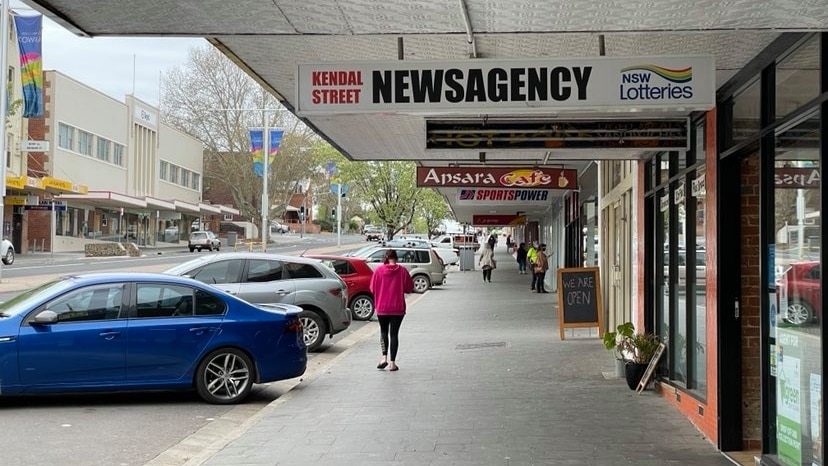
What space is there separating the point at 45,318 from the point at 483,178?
693 centimetres

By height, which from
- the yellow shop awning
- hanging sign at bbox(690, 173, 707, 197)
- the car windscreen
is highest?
the yellow shop awning

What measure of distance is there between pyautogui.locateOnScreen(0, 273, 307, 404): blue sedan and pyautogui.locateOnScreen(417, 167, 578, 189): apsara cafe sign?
4141mm

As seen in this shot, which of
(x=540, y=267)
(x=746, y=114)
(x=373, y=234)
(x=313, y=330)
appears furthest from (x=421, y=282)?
(x=373, y=234)

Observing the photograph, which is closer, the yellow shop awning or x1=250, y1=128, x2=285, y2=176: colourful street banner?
x1=250, y1=128, x2=285, y2=176: colourful street banner

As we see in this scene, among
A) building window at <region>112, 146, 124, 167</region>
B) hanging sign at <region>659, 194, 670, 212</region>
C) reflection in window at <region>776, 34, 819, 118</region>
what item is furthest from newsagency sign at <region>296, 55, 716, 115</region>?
building window at <region>112, 146, 124, 167</region>

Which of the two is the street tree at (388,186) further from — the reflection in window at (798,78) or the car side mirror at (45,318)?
the reflection in window at (798,78)

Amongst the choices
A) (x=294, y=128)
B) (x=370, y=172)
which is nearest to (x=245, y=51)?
(x=370, y=172)

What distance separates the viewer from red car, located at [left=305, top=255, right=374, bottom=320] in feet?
67.6

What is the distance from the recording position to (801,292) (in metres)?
5.62

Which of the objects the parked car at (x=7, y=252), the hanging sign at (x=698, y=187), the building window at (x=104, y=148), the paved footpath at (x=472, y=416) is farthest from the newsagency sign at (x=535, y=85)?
the building window at (x=104, y=148)

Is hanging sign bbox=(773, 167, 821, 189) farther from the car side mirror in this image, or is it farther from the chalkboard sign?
the chalkboard sign

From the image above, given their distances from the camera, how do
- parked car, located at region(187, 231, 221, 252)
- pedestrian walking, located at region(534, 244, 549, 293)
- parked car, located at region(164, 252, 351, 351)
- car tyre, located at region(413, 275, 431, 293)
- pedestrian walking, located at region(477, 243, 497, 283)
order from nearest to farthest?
parked car, located at region(164, 252, 351, 351) → pedestrian walking, located at region(534, 244, 549, 293) → car tyre, located at region(413, 275, 431, 293) → pedestrian walking, located at region(477, 243, 497, 283) → parked car, located at region(187, 231, 221, 252)

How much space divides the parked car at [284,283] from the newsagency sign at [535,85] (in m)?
8.53

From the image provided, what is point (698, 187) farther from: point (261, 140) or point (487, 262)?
point (261, 140)
